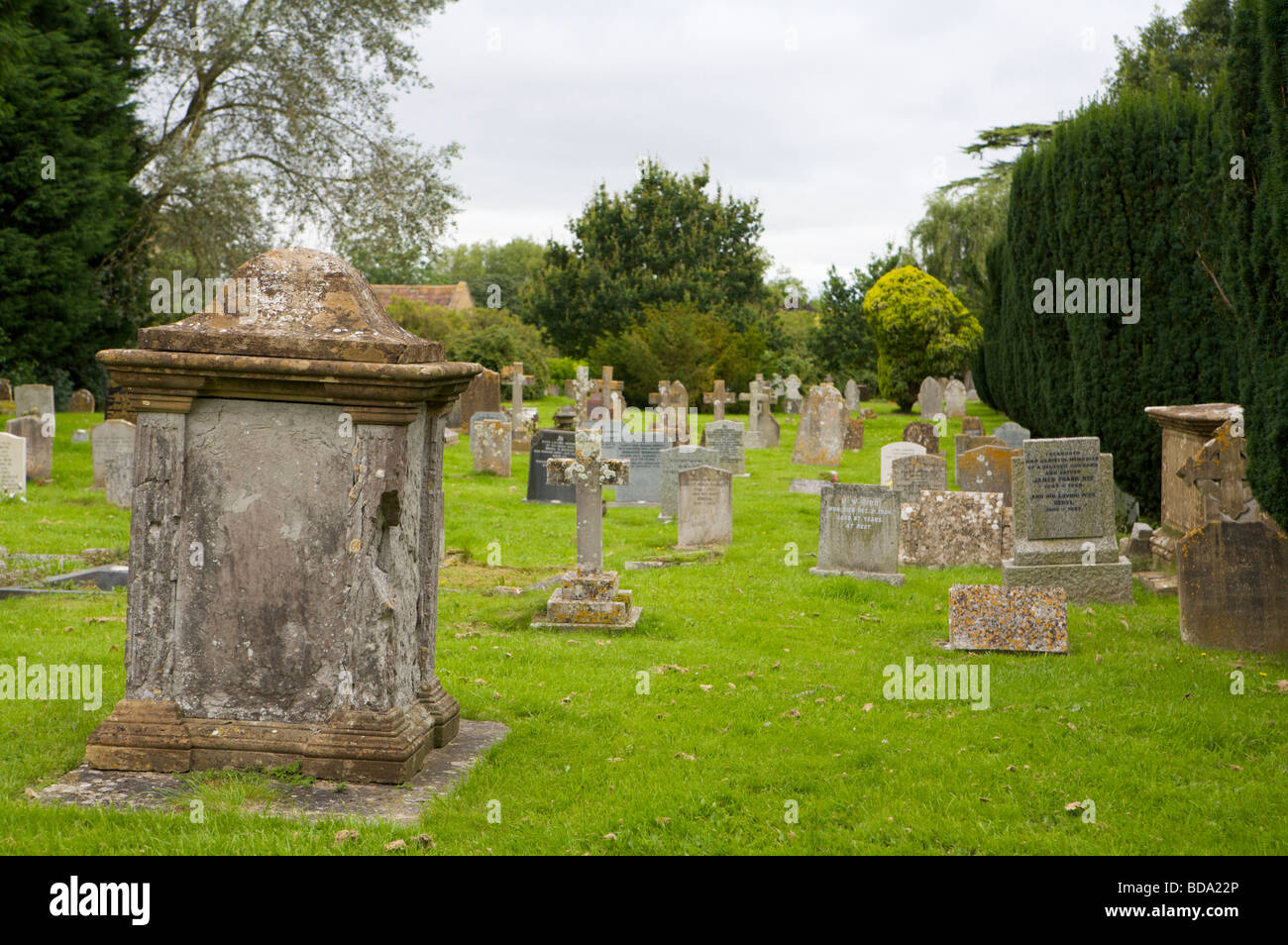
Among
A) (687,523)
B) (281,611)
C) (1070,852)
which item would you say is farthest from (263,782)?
(687,523)

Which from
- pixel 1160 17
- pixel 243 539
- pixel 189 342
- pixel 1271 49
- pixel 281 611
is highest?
pixel 1160 17

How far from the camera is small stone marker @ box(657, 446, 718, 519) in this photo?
1530 centimetres

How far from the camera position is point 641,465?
55.5ft

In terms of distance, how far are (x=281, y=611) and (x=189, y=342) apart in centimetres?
139

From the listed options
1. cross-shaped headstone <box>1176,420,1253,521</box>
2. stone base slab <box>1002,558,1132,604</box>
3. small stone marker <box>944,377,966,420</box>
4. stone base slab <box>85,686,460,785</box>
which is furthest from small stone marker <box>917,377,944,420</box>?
stone base slab <box>85,686,460,785</box>

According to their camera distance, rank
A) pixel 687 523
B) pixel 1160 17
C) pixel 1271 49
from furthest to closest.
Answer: pixel 1160 17, pixel 687 523, pixel 1271 49

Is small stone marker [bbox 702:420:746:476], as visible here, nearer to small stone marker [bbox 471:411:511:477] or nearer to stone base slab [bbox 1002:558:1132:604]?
small stone marker [bbox 471:411:511:477]

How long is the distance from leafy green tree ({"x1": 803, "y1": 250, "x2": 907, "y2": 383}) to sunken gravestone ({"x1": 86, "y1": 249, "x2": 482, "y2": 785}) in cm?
3726

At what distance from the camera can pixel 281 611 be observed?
5340 mm

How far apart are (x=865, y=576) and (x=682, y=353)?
87.9ft

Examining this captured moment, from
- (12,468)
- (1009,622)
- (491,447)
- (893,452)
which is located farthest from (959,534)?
(12,468)

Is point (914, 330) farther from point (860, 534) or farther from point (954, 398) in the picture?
point (860, 534)

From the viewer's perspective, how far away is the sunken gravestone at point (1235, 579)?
8.16 metres

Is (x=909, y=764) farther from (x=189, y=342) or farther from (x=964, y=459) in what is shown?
(x=964, y=459)
